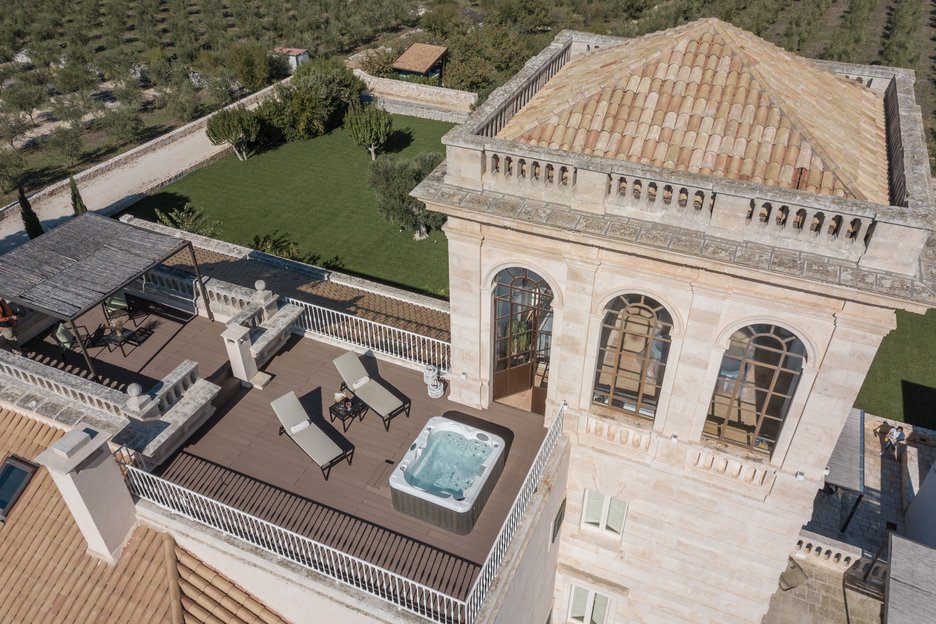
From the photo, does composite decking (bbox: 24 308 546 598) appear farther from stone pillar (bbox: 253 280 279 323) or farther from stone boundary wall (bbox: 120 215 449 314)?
stone boundary wall (bbox: 120 215 449 314)

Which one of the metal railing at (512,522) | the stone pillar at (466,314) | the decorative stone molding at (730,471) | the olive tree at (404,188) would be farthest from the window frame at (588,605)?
the olive tree at (404,188)

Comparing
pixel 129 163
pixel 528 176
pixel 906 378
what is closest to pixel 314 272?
pixel 528 176

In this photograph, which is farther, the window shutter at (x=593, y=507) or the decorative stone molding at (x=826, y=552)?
the decorative stone molding at (x=826, y=552)

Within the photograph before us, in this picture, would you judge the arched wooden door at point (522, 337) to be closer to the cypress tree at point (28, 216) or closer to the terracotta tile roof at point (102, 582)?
the terracotta tile roof at point (102, 582)

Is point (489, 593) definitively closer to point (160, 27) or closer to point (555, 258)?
point (555, 258)

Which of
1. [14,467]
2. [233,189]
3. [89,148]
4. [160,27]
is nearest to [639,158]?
[14,467]

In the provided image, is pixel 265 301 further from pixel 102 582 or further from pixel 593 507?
pixel 593 507

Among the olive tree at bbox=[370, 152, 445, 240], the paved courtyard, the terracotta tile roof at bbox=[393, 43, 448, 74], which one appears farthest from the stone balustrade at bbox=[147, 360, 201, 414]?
the terracotta tile roof at bbox=[393, 43, 448, 74]
